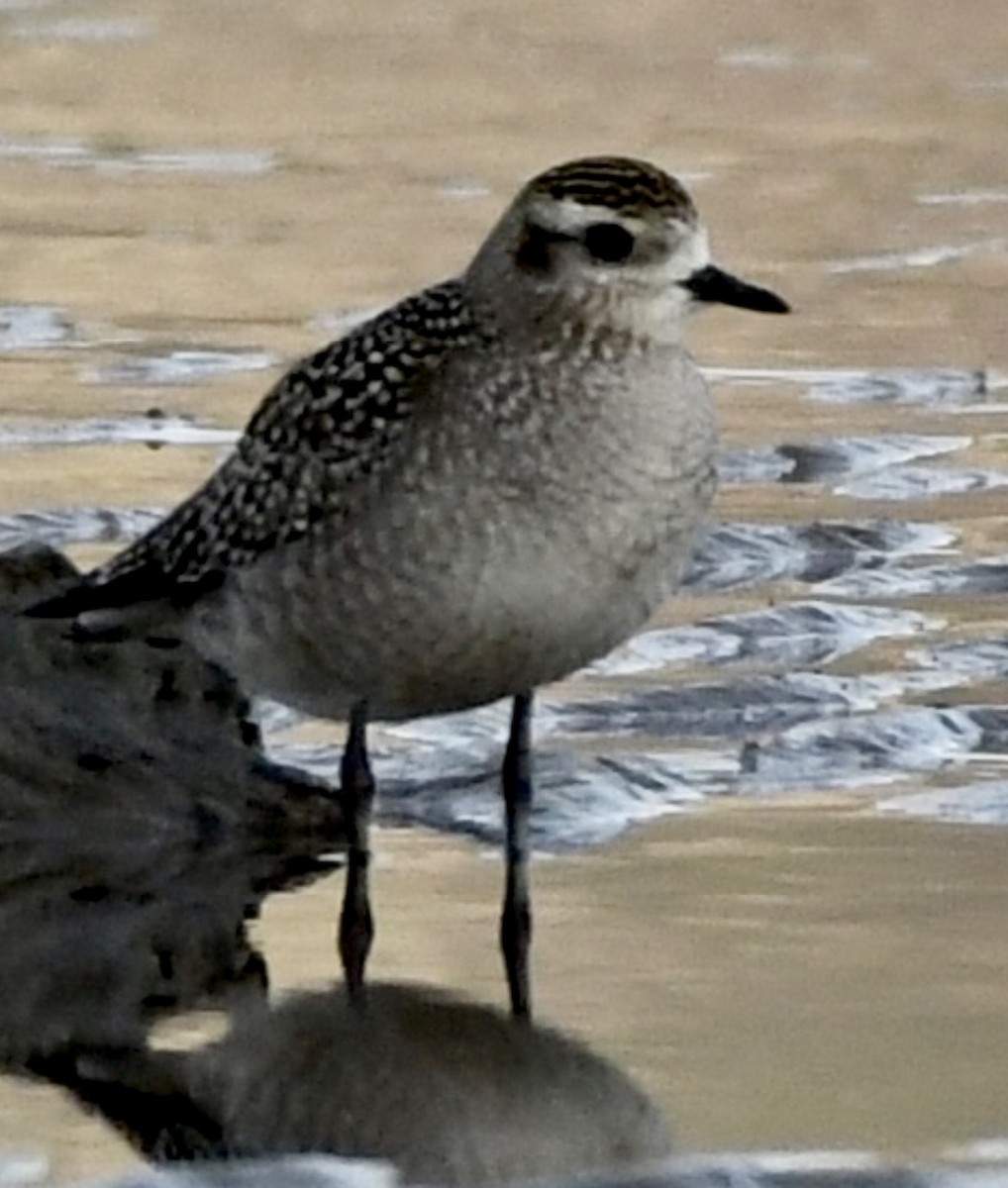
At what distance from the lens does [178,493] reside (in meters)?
10.8

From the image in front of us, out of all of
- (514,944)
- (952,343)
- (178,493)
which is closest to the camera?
(514,944)

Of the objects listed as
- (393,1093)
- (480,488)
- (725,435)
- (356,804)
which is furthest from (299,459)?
(725,435)

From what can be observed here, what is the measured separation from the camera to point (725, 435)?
11.5m

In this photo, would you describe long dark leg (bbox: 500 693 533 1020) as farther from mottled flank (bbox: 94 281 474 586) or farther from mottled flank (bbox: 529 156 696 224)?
mottled flank (bbox: 529 156 696 224)

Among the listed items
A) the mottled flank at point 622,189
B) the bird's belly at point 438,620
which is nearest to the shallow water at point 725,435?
the bird's belly at point 438,620

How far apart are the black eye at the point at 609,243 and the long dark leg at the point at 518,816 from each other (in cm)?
76

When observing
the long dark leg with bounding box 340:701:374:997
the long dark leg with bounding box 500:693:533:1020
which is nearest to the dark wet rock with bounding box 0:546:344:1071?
the long dark leg with bounding box 340:701:374:997

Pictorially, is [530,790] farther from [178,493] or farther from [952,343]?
[952,343]

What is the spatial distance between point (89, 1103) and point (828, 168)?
8.92 meters

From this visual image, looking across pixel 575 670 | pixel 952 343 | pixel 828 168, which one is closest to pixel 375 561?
pixel 575 670

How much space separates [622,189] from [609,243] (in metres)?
0.09

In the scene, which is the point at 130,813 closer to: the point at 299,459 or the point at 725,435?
the point at 299,459

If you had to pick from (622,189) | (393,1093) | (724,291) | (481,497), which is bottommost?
(393,1093)

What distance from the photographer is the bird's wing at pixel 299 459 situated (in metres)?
8.25
